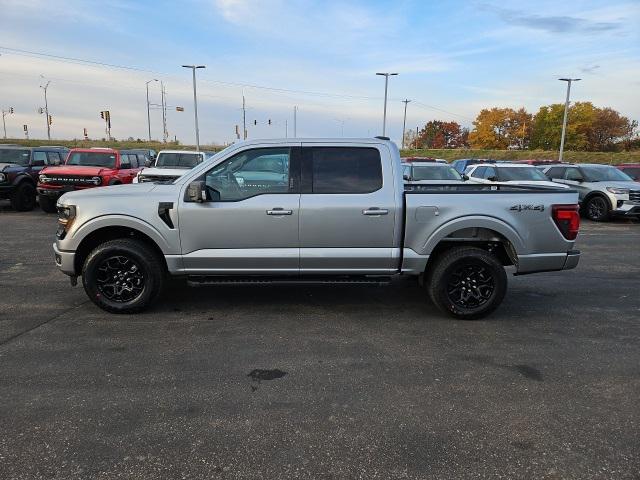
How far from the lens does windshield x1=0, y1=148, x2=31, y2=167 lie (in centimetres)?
1516

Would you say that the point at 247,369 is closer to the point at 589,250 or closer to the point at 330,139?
the point at 330,139

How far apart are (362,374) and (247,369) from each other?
0.94 metres

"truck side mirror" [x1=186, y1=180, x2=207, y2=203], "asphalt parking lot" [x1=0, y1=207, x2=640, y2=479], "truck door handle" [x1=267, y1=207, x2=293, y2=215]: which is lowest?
"asphalt parking lot" [x1=0, y1=207, x2=640, y2=479]

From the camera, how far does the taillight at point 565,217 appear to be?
5.31 m

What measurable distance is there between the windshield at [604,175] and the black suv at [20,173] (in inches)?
658

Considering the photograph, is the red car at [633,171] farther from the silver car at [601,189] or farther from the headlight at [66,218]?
the headlight at [66,218]

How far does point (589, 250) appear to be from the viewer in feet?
32.4

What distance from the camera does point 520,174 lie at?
49.6 ft

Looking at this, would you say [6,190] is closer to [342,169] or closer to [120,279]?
[120,279]

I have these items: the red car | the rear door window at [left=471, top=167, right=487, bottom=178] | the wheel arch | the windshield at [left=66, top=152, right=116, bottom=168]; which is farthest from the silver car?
the windshield at [left=66, top=152, right=116, bottom=168]

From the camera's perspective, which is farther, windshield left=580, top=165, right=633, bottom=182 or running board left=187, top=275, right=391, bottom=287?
windshield left=580, top=165, right=633, bottom=182

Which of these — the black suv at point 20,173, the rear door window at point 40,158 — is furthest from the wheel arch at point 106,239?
the rear door window at point 40,158

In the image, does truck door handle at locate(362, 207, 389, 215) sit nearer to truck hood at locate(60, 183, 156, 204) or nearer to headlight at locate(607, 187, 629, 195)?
truck hood at locate(60, 183, 156, 204)

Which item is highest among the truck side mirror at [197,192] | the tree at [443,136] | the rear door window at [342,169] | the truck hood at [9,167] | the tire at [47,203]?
the tree at [443,136]
